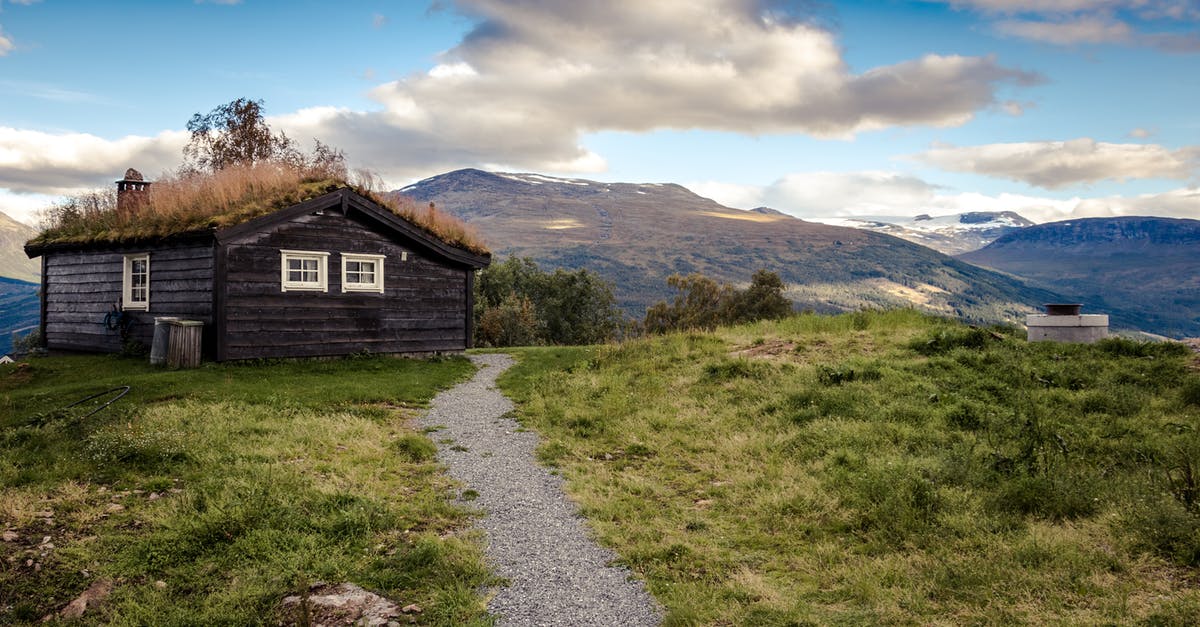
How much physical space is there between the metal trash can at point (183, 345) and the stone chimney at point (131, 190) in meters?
8.40

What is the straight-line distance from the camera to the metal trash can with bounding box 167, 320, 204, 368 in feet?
62.9

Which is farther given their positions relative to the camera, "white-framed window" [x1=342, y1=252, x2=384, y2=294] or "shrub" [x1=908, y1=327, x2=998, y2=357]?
"white-framed window" [x1=342, y1=252, x2=384, y2=294]

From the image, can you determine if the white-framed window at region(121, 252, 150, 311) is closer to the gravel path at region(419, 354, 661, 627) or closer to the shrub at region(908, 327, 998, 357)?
the gravel path at region(419, 354, 661, 627)

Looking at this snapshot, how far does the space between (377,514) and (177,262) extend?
1682 cm

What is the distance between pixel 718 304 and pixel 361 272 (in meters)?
47.8

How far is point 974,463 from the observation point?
10.2 metres

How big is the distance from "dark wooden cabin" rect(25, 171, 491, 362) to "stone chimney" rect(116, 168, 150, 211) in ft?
0.29

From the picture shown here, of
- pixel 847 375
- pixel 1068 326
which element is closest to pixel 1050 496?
pixel 847 375

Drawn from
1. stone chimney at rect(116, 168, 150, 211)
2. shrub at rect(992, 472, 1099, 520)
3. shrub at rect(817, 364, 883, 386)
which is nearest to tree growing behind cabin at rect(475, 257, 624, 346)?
stone chimney at rect(116, 168, 150, 211)

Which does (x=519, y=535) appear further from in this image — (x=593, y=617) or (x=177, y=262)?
(x=177, y=262)

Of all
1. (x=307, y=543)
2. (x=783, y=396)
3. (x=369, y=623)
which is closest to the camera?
(x=369, y=623)

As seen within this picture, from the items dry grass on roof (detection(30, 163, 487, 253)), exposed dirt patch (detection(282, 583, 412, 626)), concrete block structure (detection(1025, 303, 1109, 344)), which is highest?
dry grass on roof (detection(30, 163, 487, 253))

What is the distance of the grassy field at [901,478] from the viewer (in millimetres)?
6766

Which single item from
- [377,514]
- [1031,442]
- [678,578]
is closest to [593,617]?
[678,578]
